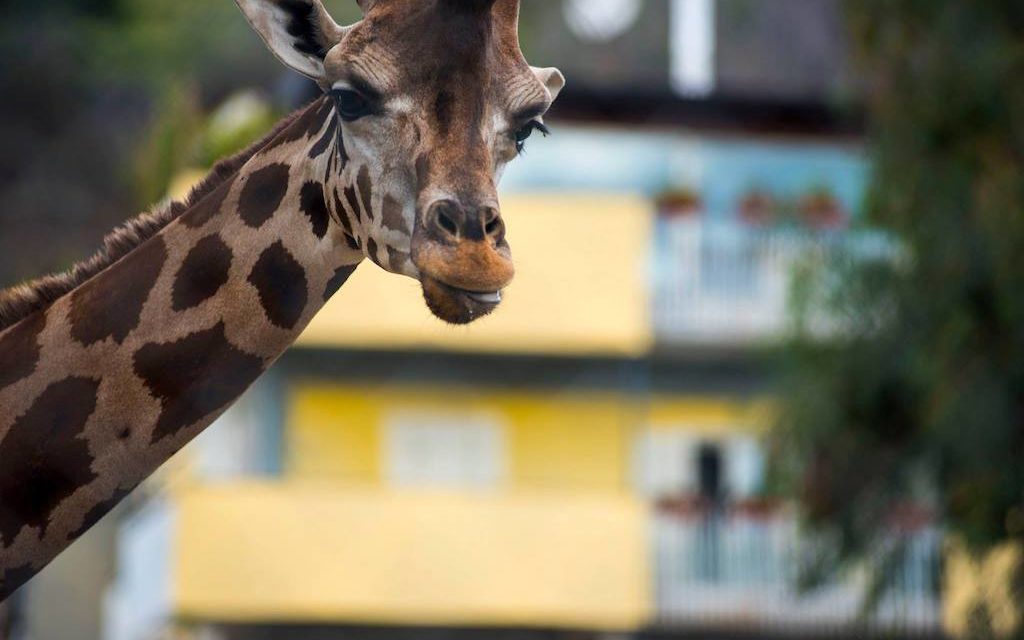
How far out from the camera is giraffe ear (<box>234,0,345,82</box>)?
4.50m

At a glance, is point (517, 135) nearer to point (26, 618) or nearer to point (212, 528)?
point (26, 618)

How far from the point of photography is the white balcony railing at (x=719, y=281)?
966 inches

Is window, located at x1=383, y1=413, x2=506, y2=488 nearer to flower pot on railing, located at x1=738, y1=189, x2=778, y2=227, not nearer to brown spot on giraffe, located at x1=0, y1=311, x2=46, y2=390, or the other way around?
flower pot on railing, located at x1=738, y1=189, x2=778, y2=227

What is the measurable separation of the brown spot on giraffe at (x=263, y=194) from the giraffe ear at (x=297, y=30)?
25cm

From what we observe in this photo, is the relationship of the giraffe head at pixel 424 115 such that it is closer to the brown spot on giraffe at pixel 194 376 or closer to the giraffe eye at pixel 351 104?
the giraffe eye at pixel 351 104

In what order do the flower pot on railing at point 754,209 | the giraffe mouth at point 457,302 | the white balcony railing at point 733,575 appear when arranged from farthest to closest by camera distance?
1. the flower pot on railing at point 754,209
2. the white balcony railing at point 733,575
3. the giraffe mouth at point 457,302

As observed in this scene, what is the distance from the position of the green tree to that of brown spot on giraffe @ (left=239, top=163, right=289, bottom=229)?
12.3 meters

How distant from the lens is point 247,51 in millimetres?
34719

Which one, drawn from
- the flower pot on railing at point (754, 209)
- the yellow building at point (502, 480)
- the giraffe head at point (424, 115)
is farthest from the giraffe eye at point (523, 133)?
the flower pot on railing at point (754, 209)

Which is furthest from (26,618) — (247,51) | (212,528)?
(247,51)

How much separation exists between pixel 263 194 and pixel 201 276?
23 cm

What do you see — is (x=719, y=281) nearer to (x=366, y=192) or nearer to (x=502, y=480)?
(x=502, y=480)

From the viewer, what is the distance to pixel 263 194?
15.5ft

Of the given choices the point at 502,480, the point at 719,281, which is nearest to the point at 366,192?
the point at 719,281
